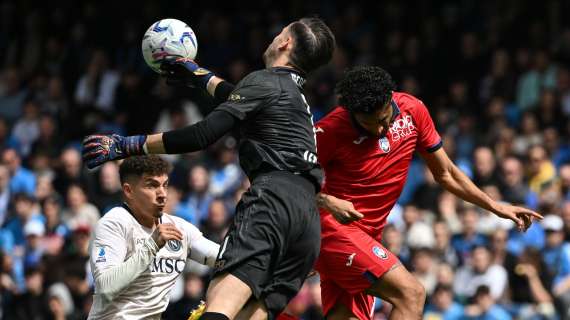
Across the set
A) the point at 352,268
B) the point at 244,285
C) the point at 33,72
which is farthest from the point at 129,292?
the point at 33,72

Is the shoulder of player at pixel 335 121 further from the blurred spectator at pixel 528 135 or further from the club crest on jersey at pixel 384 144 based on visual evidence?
the blurred spectator at pixel 528 135

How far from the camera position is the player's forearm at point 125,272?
22.7ft

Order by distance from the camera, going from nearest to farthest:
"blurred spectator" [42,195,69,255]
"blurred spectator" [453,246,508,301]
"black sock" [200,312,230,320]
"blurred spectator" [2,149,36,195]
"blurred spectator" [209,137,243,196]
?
"black sock" [200,312,230,320]
"blurred spectator" [453,246,508,301]
"blurred spectator" [42,195,69,255]
"blurred spectator" [209,137,243,196]
"blurred spectator" [2,149,36,195]

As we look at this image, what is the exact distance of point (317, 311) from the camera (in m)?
12.5

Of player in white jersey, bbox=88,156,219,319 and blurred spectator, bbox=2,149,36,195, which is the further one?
blurred spectator, bbox=2,149,36,195

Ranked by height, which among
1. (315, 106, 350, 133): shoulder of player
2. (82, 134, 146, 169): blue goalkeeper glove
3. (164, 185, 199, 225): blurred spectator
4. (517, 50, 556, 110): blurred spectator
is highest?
(82, 134, 146, 169): blue goalkeeper glove

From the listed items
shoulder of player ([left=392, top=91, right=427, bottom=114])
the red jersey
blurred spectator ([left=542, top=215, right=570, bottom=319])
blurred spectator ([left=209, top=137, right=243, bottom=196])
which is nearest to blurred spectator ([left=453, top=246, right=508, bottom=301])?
blurred spectator ([left=542, top=215, right=570, bottom=319])

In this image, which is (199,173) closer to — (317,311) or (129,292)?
(317,311)

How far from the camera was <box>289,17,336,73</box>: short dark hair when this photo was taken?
7.04 metres

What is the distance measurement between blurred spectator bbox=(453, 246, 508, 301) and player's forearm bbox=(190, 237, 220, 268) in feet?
18.1

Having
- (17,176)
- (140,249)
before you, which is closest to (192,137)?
(140,249)

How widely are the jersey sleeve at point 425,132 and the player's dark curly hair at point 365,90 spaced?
1.73 feet

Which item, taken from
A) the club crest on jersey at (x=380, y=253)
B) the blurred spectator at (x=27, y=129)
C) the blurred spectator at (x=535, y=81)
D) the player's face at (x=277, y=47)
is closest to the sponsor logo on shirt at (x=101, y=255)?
the player's face at (x=277, y=47)

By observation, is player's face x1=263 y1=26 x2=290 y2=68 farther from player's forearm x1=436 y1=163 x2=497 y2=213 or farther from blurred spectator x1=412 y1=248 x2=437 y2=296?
blurred spectator x1=412 y1=248 x2=437 y2=296
